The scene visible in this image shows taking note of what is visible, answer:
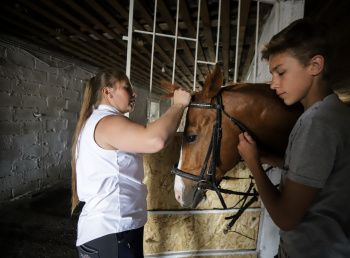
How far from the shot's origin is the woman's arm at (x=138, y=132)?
53.1 inches

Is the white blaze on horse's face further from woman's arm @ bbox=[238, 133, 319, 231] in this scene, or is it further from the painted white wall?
the painted white wall

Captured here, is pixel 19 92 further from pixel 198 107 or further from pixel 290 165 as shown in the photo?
pixel 290 165

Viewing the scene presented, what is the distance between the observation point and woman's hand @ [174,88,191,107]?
150cm

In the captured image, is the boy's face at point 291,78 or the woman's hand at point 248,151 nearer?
the boy's face at point 291,78

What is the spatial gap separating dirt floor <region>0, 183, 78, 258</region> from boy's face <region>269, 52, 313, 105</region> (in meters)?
3.79

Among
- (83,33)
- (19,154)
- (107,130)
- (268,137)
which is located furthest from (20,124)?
(268,137)

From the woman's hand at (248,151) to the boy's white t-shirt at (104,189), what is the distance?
623 mm

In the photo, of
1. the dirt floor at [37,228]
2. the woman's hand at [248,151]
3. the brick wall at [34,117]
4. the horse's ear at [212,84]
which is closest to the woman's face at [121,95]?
the horse's ear at [212,84]

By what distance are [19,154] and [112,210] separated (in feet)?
16.7

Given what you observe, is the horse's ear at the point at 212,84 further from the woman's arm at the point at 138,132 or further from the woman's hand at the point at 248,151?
the woman's hand at the point at 248,151

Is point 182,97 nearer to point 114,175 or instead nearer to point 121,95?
point 121,95

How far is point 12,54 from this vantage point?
533 centimetres

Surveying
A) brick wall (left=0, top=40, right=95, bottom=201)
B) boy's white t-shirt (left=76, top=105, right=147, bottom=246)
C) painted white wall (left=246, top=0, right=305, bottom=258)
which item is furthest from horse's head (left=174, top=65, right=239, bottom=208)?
brick wall (left=0, top=40, right=95, bottom=201)

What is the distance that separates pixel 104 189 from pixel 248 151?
79cm
